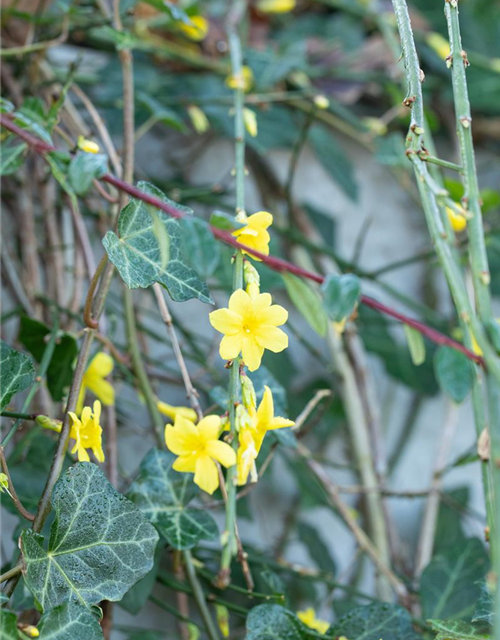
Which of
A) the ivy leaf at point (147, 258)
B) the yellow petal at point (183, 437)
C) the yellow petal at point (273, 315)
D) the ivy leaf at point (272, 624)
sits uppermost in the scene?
the ivy leaf at point (147, 258)

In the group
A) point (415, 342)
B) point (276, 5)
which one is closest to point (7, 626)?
point (415, 342)

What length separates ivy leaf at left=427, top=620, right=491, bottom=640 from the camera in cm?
57

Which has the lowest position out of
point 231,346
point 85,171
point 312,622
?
point 312,622

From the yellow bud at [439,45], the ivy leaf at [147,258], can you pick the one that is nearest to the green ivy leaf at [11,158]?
the ivy leaf at [147,258]

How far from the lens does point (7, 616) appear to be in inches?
19.7

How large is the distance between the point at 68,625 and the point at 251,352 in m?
0.25

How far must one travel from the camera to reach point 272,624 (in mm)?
658

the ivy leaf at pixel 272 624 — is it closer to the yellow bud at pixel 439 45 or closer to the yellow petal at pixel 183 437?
the yellow petal at pixel 183 437

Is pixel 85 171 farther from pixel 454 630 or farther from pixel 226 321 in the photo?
pixel 454 630

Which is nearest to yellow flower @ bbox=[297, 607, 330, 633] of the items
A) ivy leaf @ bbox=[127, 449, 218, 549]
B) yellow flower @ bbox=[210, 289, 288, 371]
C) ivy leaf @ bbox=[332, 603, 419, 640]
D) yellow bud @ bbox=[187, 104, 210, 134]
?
ivy leaf @ bbox=[332, 603, 419, 640]

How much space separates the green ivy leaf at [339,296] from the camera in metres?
0.49

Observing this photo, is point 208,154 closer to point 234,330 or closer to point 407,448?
point 407,448

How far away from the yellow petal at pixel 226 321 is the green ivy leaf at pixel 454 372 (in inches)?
6.9

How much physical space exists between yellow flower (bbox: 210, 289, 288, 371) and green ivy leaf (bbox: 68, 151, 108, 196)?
14 centimetres
